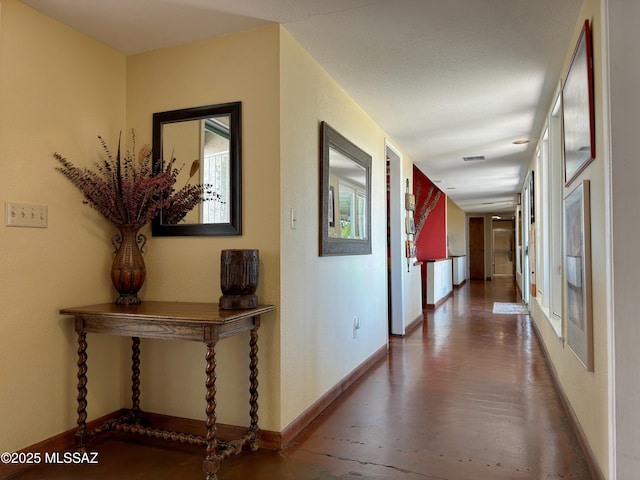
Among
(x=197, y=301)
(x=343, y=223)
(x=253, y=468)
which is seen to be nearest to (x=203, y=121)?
(x=197, y=301)

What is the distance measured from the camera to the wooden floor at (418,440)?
6.98ft

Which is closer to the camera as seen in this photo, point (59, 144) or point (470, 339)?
point (59, 144)

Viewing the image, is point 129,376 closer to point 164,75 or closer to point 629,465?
point 164,75

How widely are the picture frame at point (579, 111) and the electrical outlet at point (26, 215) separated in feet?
9.02

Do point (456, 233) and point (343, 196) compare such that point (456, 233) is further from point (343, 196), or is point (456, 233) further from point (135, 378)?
point (135, 378)

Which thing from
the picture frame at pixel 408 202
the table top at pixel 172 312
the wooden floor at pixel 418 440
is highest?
the picture frame at pixel 408 202

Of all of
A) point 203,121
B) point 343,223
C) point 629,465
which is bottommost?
point 629,465

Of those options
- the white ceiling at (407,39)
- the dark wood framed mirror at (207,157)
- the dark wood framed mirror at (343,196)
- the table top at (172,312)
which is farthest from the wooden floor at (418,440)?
the white ceiling at (407,39)

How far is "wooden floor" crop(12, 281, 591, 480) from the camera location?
2129 millimetres

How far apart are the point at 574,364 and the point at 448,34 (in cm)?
212

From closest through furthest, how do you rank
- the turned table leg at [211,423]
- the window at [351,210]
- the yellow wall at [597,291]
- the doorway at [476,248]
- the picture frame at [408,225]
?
the yellow wall at [597,291] → the turned table leg at [211,423] → the window at [351,210] → the picture frame at [408,225] → the doorway at [476,248]

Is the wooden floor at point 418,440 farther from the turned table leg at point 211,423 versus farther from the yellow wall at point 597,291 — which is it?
the yellow wall at point 597,291

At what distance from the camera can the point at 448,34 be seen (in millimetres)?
2572

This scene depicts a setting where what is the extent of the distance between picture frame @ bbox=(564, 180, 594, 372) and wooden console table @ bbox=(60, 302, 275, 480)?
1.60 meters
